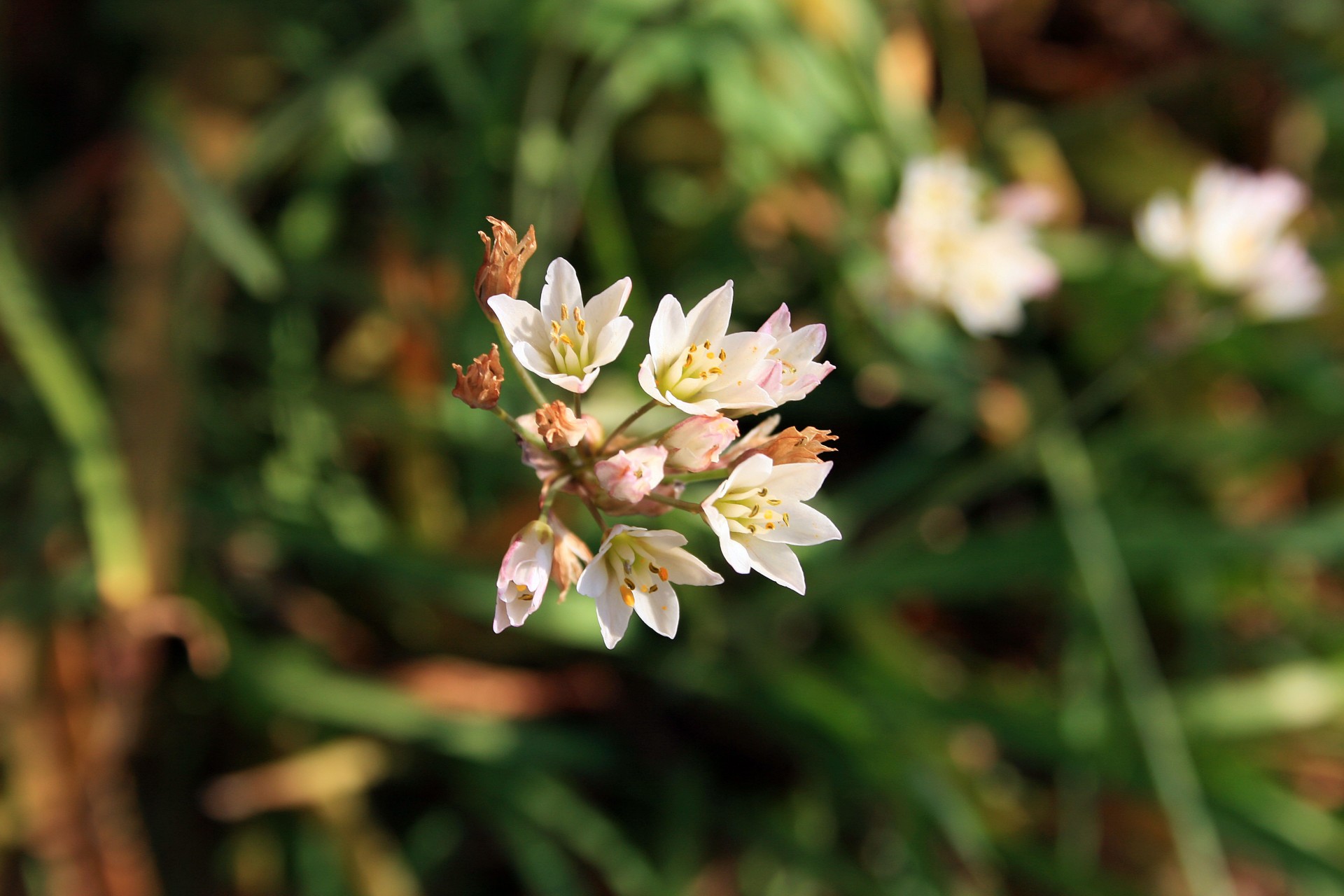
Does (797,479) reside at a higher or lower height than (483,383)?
lower

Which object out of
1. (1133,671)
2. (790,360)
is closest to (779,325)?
(790,360)

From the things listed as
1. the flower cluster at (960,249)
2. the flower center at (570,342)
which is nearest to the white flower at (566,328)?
the flower center at (570,342)

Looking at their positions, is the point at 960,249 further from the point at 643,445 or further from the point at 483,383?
the point at 483,383

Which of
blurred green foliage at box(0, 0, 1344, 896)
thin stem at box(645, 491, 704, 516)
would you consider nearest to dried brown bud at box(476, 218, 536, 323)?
thin stem at box(645, 491, 704, 516)

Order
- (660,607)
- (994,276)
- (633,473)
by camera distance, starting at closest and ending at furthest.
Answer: (633,473), (660,607), (994,276)

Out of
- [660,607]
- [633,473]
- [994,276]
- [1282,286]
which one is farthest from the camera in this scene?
[994,276]

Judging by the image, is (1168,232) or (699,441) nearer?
(699,441)

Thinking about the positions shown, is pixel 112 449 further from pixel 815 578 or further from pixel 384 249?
pixel 815 578
